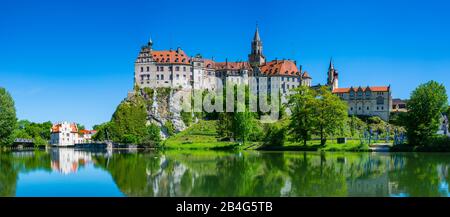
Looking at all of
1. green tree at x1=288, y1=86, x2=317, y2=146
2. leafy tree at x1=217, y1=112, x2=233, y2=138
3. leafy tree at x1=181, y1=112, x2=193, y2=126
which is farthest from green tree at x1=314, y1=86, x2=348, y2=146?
leafy tree at x1=181, y1=112, x2=193, y2=126

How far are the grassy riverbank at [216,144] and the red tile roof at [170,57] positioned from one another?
17.7 m

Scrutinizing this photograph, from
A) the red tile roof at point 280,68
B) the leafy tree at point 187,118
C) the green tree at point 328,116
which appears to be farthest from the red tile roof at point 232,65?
the green tree at point 328,116

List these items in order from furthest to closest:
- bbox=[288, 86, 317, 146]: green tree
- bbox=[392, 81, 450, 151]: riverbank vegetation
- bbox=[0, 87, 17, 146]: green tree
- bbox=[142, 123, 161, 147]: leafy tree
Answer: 1. bbox=[142, 123, 161, 147]: leafy tree
2. bbox=[288, 86, 317, 146]: green tree
3. bbox=[0, 87, 17, 146]: green tree
4. bbox=[392, 81, 450, 151]: riverbank vegetation

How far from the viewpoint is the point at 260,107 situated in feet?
308

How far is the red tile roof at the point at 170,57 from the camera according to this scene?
104312 millimetres

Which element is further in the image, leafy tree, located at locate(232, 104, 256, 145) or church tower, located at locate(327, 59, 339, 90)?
church tower, located at locate(327, 59, 339, 90)

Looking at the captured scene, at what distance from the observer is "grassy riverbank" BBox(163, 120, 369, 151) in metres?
51.9

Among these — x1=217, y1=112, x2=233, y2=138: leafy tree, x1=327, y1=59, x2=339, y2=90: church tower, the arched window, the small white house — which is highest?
x1=327, y1=59, x2=339, y2=90: church tower

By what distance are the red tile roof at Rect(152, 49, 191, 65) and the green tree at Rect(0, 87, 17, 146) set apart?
5171cm

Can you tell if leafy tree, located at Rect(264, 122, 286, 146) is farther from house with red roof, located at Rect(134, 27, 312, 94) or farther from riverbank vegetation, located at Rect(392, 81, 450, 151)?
house with red roof, located at Rect(134, 27, 312, 94)

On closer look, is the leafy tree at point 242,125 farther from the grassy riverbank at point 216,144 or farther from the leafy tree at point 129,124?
the leafy tree at point 129,124
